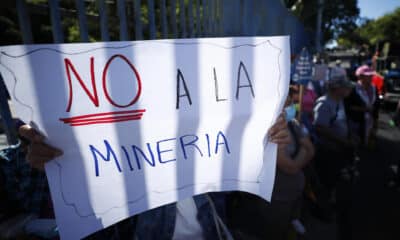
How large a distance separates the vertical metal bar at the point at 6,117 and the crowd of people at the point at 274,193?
46mm

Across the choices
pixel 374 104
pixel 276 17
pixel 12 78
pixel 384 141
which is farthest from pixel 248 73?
pixel 384 141

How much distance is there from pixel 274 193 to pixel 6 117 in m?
1.65

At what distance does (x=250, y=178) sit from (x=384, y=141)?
5.40 m

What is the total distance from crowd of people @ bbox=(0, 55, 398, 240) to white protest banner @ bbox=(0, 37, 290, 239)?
10cm

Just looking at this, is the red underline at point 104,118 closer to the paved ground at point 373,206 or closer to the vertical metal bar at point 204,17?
the vertical metal bar at point 204,17

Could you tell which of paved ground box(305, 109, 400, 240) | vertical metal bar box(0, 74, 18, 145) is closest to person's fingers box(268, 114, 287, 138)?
vertical metal bar box(0, 74, 18, 145)

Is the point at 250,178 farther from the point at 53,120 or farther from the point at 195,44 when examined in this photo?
the point at 53,120

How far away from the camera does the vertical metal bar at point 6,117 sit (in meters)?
1.14

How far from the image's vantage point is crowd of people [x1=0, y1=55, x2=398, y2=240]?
3.42 ft

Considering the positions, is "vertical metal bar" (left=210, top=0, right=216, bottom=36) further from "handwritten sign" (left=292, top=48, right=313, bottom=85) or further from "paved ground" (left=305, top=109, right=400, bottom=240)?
"handwritten sign" (left=292, top=48, right=313, bottom=85)

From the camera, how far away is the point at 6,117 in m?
1.20

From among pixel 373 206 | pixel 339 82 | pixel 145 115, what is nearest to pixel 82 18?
pixel 145 115

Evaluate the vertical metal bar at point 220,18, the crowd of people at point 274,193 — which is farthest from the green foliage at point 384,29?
the vertical metal bar at point 220,18

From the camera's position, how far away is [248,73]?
90cm
